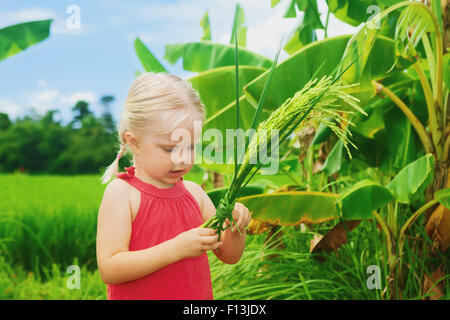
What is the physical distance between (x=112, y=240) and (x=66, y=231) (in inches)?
118

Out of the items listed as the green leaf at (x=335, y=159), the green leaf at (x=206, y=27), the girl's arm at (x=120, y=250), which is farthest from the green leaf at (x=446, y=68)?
the green leaf at (x=206, y=27)

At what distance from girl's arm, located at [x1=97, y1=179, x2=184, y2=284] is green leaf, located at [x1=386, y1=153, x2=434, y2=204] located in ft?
3.51

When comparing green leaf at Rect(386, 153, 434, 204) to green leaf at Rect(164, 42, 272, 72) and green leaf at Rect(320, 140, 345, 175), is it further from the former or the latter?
green leaf at Rect(164, 42, 272, 72)

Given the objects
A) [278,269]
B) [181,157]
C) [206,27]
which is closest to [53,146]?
[206,27]

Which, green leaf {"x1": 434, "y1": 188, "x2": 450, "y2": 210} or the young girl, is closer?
the young girl

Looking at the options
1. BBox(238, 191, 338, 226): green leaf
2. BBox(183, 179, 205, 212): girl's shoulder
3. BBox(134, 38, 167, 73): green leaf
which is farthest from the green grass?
BBox(134, 38, 167, 73): green leaf

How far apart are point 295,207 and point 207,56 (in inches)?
47.7

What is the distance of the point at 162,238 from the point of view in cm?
98

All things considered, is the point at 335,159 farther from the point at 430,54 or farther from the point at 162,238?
the point at 162,238

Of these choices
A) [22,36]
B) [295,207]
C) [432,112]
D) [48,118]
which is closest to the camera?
A: [295,207]

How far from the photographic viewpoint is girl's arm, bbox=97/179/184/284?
0.89 meters

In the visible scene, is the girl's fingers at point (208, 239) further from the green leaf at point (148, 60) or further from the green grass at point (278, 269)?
the green leaf at point (148, 60)
